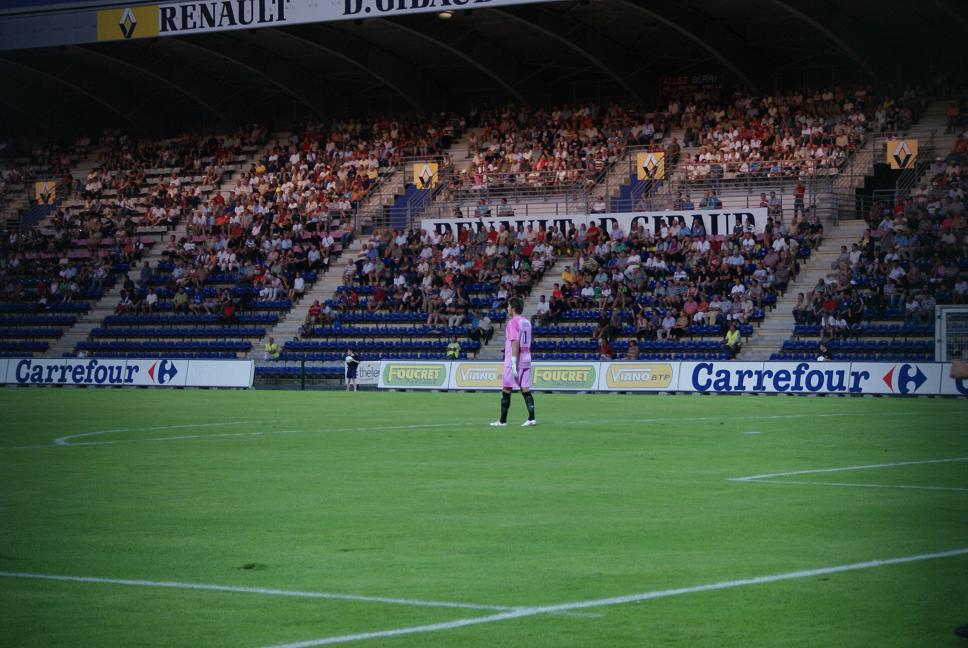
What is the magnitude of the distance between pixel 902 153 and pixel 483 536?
39.7 meters

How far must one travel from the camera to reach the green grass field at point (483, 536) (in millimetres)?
8328

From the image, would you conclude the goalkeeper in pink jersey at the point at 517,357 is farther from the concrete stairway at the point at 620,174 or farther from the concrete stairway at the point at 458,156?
the concrete stairway at the point at 458,156

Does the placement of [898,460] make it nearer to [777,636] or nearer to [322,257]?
[777,636]

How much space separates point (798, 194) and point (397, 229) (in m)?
16.7

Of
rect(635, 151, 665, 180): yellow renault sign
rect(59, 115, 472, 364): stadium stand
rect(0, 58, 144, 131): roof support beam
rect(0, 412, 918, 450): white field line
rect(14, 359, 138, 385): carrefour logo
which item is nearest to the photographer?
rect(0, 412, 918, 450): white field line

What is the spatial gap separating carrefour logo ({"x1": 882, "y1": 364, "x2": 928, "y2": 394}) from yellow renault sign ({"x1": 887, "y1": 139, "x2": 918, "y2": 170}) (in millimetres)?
11900

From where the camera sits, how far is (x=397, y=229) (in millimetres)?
57750

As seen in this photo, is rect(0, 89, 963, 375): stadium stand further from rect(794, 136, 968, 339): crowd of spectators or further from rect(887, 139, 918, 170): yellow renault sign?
rect(887, 139, 918, 170): yellow renault sign

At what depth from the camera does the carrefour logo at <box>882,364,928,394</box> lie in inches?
1500

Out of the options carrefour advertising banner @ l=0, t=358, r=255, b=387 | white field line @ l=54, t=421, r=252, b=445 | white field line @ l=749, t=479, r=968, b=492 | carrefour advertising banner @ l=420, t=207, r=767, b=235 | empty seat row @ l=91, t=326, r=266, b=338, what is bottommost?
white field line @ l=54, t=421, r=252, b=445

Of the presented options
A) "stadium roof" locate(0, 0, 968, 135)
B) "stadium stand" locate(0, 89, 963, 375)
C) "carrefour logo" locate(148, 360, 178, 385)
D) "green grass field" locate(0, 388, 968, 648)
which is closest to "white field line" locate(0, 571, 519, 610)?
"green grass field" locate(0, 388, 968, 648)

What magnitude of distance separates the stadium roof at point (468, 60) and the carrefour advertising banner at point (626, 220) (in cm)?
708

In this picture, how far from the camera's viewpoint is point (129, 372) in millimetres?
49438

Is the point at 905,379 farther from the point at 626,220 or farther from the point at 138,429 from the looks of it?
the point at 138,429
